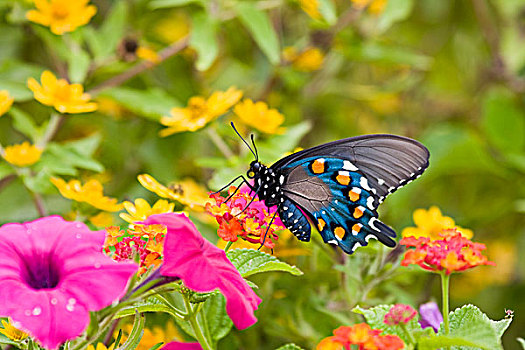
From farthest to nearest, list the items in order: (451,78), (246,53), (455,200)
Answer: (451,78)
(455,200)
(246,53)

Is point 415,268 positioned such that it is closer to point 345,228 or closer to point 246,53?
point 345,228

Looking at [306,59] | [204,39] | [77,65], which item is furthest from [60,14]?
[306,59]

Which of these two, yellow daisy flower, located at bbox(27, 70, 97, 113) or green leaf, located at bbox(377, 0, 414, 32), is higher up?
green leaf, located at bbox(377, 0, 414, 32)

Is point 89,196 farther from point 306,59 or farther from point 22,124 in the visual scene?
point 306,59

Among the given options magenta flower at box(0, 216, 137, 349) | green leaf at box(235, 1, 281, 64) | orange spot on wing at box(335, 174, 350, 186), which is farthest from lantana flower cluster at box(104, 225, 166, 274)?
green leaf at box(235, 1, 281, 64)

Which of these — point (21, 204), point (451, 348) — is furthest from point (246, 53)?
point (451, 348)

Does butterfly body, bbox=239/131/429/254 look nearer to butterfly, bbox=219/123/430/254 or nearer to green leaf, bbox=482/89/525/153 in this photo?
butterfly, bbox=219/123/430/254
